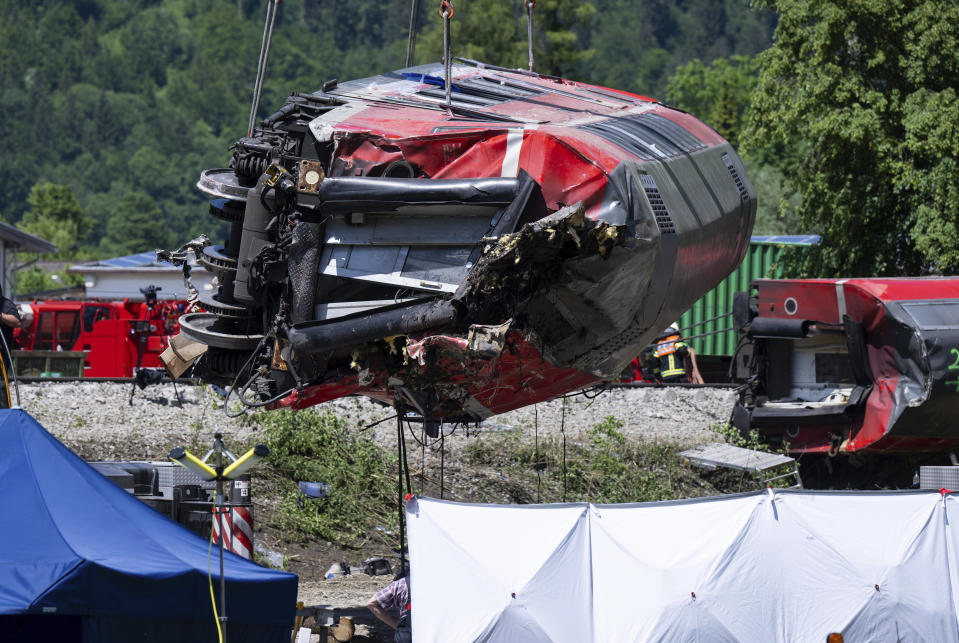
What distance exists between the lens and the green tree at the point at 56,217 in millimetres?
103250

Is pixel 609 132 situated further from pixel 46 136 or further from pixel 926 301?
pixel 46 136

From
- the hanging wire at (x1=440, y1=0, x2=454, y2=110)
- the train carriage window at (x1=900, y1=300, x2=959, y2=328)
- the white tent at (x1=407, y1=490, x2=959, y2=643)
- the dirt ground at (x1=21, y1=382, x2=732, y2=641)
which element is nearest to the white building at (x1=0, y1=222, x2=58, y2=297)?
the dirt ground at (x1=21, y1=382, x2=732, y2=641)

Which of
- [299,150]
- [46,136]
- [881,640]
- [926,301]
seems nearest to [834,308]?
[926,301]

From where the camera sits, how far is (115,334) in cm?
2281

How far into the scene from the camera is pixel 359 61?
630 ft

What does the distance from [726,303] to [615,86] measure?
442 feet

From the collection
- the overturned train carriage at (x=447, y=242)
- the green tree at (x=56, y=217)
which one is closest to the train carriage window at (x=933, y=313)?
the overturned train carriage at (x=447, y=242)

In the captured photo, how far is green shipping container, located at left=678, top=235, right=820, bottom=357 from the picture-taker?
26875 mm

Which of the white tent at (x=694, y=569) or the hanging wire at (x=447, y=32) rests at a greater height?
the hanging wire at (x=447, y=32)

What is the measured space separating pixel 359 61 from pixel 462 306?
187808 millimetres

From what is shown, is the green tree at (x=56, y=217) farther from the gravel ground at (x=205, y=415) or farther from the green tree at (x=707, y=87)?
the gravel ground at (x=205, y=415)

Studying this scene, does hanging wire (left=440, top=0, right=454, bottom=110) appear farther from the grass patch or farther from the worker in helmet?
the worker in helmet

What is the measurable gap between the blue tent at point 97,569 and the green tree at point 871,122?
15.0 meters

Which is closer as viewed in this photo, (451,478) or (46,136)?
(451,478)
